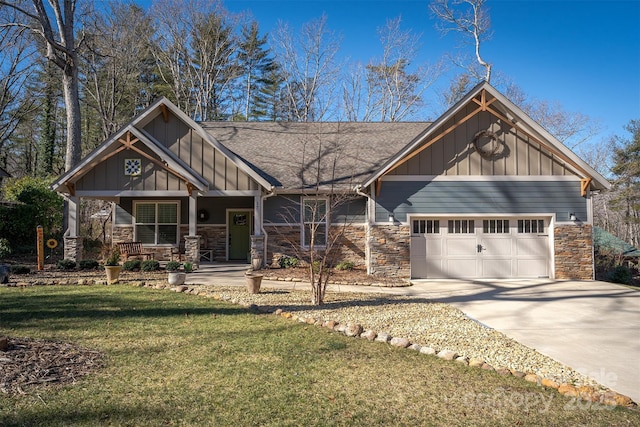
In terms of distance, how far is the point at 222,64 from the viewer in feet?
94.1

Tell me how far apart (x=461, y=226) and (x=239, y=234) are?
849 centimetres

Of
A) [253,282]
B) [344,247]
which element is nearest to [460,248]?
[344,247]

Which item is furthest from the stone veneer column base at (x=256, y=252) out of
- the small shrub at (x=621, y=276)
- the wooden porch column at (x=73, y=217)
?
the small shrub at (x=621, y=276)

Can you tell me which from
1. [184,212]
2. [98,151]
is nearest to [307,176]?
[184,212]

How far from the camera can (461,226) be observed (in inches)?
496

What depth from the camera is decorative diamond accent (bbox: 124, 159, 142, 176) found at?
1312 cm

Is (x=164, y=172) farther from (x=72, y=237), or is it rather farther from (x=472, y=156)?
(x=472, y=156)

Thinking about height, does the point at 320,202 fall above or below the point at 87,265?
above

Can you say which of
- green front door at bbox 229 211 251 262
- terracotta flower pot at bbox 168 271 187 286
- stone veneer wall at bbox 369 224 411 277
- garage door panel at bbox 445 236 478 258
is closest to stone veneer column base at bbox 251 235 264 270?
green front door at bbox 229 211 251 262

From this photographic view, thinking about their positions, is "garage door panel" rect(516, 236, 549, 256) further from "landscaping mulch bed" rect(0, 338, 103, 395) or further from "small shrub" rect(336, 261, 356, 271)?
"landscaping mulch bed" rect(0, 338, 103, 395)

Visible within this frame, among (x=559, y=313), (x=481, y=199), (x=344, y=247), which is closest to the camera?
(x=559, y=313)

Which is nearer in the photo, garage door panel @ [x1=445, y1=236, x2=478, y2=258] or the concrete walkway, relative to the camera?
the concrete walkway

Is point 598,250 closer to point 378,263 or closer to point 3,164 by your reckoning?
point 378,263

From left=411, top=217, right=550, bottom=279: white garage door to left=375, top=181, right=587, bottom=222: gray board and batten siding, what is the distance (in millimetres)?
399
